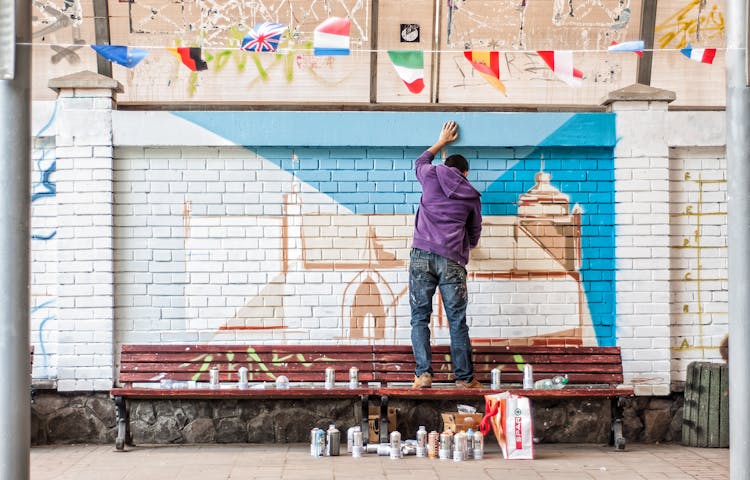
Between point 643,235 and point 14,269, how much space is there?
5195mm

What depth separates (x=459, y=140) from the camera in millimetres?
8250

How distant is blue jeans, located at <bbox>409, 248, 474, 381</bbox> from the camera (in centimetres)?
763

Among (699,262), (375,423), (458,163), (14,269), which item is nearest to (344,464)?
(375,423)

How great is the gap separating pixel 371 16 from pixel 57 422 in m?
4.41

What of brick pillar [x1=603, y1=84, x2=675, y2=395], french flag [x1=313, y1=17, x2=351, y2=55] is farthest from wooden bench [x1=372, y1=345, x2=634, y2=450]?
french flag [x1=313, y1=17, x2=351, y2=55]

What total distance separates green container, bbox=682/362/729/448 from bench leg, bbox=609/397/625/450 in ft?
2.03

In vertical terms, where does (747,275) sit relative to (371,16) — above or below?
below

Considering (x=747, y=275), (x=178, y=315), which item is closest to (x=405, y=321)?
(x=178, y=315)

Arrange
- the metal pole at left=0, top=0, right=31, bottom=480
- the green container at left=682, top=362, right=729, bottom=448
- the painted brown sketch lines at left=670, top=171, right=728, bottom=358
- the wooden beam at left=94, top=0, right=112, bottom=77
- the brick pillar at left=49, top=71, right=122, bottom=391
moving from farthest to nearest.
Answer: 1. the wooden beam at left=94, top=0, right=112, bottom=77
2. the painted brown sketch lines at left=670, top=171, right=728, bottom=358
3. the brick pillar at left=49, top=71, right=122, bottom=391
4. the green container at left=682, top=362, right=729, bottom=448
5. the metal pole at left=0, top=0, right=31, bottom=480

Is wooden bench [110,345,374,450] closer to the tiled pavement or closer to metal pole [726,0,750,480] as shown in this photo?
the tiled pavement

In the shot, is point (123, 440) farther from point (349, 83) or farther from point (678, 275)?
point (678, 275)

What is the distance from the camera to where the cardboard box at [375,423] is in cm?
769

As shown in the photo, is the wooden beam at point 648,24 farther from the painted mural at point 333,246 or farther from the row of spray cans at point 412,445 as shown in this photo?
the row of spray cans at point 412,445

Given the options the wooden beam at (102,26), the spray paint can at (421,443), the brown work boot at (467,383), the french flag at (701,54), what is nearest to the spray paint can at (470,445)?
the spray paint can at (421,443)
